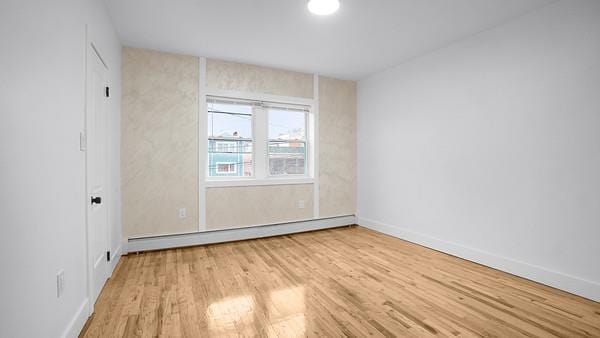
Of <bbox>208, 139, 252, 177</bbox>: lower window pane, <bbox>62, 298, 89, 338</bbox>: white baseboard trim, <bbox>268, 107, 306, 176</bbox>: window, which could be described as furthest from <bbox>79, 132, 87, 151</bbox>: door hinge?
<bbox>268, 107, 306, 176</bbox>: window

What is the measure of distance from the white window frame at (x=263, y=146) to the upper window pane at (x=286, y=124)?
3.3 inches

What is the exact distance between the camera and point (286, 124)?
4.66 metres

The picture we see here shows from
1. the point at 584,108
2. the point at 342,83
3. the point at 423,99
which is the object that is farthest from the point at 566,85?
the point at 342,83

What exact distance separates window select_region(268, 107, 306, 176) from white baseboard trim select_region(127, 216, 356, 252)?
900mm

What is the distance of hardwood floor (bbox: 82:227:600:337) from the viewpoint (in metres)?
1.92

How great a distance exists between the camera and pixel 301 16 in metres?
2.85

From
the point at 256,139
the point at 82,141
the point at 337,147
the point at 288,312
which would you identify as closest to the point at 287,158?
the point at 256,139

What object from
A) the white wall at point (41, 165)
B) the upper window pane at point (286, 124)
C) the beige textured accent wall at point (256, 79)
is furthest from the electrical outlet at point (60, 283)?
the upper window pane at point (286, 124)

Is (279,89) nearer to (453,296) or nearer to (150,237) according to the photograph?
(150,237)

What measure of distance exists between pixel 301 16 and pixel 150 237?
10.8 ft

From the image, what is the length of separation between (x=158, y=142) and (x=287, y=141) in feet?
6.44

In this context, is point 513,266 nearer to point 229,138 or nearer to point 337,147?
point 337,147

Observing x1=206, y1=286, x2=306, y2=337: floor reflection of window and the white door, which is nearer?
x1=206, y1=286, x2=306, y2=337: floor reflection of window

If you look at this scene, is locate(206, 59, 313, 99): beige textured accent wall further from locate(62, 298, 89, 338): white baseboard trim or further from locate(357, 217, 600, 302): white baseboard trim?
locate(62, 298, 89, 338): white baseboard trim
